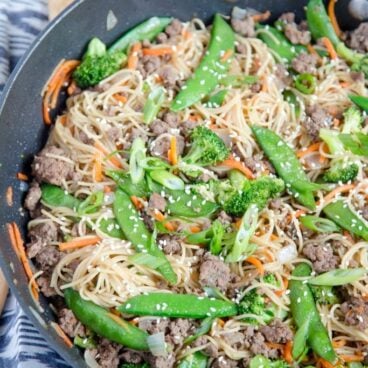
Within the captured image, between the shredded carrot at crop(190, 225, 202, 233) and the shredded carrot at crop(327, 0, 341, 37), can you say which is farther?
the shredded carrot at crop(327, 0, 341, 37)

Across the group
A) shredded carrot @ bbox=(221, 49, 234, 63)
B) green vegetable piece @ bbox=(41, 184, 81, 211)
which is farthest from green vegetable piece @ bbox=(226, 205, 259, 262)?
shredded carrot @ bbox=(221, 49, 234, 63)

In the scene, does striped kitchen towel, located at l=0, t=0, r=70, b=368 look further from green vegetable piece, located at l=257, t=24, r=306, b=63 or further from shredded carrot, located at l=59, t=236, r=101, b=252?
green vegetable piece, located at l=257, t=24, r=306, b=63

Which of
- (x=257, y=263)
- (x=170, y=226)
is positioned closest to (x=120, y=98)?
(x=170, y=226)

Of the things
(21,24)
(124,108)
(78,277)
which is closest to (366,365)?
(78,277)

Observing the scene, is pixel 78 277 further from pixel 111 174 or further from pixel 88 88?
pixel 88 88

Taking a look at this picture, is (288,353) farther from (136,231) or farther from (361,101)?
(361,101)

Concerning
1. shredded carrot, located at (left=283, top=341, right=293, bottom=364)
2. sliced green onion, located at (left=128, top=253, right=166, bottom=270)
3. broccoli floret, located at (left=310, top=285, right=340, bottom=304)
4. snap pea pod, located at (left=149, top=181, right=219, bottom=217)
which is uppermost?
snap pea pod, located at (left=149, top=181, right=219, bottom=217)
